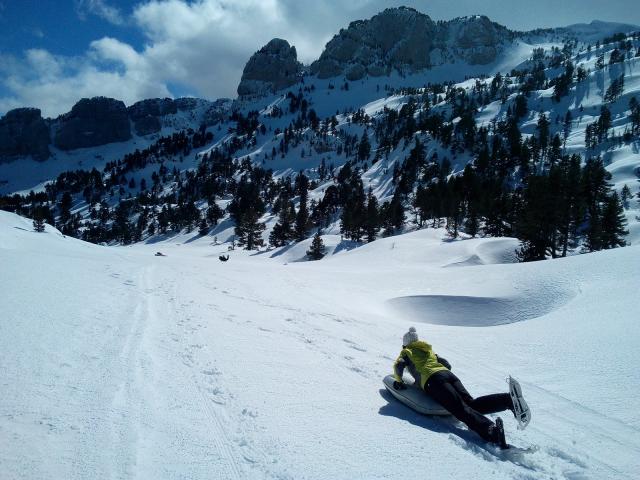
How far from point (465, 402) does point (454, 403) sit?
31 cm

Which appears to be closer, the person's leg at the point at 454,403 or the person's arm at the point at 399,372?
the person's leg at the point at 454,403

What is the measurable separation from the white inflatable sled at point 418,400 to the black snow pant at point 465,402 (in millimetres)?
202

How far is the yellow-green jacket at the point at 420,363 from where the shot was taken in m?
5.78

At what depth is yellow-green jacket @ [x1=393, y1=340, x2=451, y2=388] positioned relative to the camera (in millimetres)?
5781

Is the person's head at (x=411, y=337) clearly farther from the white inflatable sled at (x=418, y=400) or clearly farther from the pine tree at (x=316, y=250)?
the pine tree at (x=316, y=250)

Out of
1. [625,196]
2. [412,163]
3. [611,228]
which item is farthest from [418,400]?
[412,163]

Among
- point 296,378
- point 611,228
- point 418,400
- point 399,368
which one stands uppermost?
point 611,228

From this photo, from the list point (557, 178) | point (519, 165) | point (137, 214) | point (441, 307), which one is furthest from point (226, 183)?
point (441, 307)

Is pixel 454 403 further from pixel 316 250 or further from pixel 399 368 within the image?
pixel 316 250

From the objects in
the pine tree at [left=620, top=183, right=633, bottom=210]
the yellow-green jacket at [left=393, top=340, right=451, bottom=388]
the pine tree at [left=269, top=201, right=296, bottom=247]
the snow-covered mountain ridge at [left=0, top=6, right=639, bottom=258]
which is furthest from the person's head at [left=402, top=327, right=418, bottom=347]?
the pine tree at [left=620, top=183, right=633, bottom=210]

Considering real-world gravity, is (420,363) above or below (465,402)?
above

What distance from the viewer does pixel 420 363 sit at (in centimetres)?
598

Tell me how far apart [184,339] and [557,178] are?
142ft

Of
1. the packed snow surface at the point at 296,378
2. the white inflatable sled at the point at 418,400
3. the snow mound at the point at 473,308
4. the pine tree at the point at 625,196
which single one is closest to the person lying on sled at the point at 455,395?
the white inflatable sled at the point at 418,400
